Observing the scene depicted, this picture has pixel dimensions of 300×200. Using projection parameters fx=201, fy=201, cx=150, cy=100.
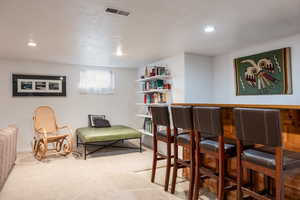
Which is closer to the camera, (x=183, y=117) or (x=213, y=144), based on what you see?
(x=213, y=144)

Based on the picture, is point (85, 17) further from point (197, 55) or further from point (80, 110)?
point (80, 110)

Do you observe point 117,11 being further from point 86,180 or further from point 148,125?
point 148,125

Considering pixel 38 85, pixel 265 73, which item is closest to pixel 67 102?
pixel 38 85

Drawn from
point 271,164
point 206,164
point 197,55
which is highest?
point 197,55

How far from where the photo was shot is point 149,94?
195 inches

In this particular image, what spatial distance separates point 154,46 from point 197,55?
42.6 inches

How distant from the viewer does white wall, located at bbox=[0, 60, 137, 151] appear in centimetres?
462

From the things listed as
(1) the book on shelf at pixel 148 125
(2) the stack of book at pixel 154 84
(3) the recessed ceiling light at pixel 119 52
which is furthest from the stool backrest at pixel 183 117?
(1) the book on shelf at pixel 148 125

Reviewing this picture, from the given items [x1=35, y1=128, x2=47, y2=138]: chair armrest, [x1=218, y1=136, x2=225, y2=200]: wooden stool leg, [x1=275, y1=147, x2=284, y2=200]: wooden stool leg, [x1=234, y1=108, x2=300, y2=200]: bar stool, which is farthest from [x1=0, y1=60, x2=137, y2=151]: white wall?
[x1=275, y1=147, x2=284, y2=200]: wooden stool leg

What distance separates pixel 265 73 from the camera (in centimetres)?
335

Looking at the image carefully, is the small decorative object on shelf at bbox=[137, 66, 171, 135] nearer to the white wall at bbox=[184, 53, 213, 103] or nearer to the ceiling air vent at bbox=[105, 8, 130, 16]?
the white wall at bbox=[184, 53, 213, 103]

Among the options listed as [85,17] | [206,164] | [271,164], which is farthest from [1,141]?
[271,164]

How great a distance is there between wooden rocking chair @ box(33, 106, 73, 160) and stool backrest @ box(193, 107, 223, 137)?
123 inches

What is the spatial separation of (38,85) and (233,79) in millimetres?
4441
